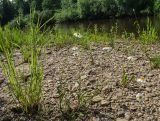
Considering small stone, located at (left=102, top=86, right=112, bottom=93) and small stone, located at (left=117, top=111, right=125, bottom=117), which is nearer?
small stone, located at (left=117, top=111, right=125, bottom=117)

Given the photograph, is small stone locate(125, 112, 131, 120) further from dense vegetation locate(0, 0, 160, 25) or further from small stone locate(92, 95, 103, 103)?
dense vegetation locate(0, 0, 160, 25)

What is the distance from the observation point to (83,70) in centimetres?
382

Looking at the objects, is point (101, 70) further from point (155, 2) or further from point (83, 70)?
point (155, 2)

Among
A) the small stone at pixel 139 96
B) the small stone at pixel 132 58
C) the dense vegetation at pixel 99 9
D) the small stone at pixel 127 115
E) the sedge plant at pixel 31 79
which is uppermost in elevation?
the sedge plant at pixel 31 79

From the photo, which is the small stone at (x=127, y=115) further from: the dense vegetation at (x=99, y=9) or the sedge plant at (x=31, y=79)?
the dense vegetation at (x=99, y=9)

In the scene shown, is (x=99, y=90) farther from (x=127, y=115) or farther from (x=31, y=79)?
(x=31, y=79)

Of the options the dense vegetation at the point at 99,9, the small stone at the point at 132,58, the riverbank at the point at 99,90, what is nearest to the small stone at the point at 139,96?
the riverbank at the point at 99,90

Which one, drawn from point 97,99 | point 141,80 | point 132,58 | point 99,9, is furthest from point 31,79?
point 99,9

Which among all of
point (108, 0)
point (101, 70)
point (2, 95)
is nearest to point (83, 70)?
point (101, 70)

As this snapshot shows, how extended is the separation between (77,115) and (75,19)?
1725 inches

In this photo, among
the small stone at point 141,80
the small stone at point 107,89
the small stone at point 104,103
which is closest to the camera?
the small stone at point 104,103

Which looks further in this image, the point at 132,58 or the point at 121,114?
the point at 132,58

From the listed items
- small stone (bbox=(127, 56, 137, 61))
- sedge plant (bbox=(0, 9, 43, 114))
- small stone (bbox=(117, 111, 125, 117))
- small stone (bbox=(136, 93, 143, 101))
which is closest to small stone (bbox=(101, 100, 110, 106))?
small stone (bbox=(117, 111, 125, 117))

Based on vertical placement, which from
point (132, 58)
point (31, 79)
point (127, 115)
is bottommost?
point (127, 115)
